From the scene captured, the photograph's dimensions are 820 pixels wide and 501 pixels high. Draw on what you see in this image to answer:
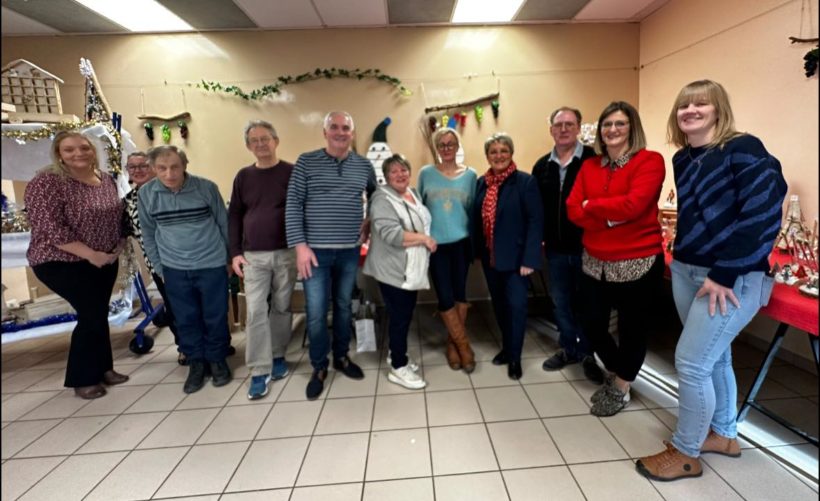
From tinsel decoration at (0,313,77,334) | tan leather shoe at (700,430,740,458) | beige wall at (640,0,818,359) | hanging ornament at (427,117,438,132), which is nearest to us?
tinsel decoration at (0,313,77,334)

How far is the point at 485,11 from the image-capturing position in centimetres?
158

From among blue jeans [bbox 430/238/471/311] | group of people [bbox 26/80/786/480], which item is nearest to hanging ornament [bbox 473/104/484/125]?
group of people [bbox 26/80/786/480]

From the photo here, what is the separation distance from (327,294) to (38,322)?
1.23 metres

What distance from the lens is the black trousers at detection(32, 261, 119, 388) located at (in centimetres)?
88

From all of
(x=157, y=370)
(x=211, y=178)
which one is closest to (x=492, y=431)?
(x=157, y=370)

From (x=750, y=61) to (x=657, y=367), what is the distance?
4.54 feet

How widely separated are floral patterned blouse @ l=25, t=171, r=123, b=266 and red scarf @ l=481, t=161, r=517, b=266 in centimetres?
156

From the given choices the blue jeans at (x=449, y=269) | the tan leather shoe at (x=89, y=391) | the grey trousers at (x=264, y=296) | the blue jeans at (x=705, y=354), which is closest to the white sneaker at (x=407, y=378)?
the blue jeans at (x=449, y=269)

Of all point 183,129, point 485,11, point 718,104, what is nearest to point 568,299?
point 718,104

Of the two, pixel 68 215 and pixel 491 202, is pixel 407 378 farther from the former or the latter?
pixel 68 215

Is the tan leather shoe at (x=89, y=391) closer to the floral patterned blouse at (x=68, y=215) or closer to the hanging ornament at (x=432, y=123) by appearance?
the floral patterned blouse at (x=68, y=215)

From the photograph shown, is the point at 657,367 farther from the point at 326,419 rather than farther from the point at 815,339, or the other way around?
the point at 326,419

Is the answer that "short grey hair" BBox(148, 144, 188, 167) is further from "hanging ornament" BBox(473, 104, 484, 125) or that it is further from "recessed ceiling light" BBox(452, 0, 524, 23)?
"hanging ornament" BBox(473, 104, 484, 125)

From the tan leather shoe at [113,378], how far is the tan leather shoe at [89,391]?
26 millimetres
